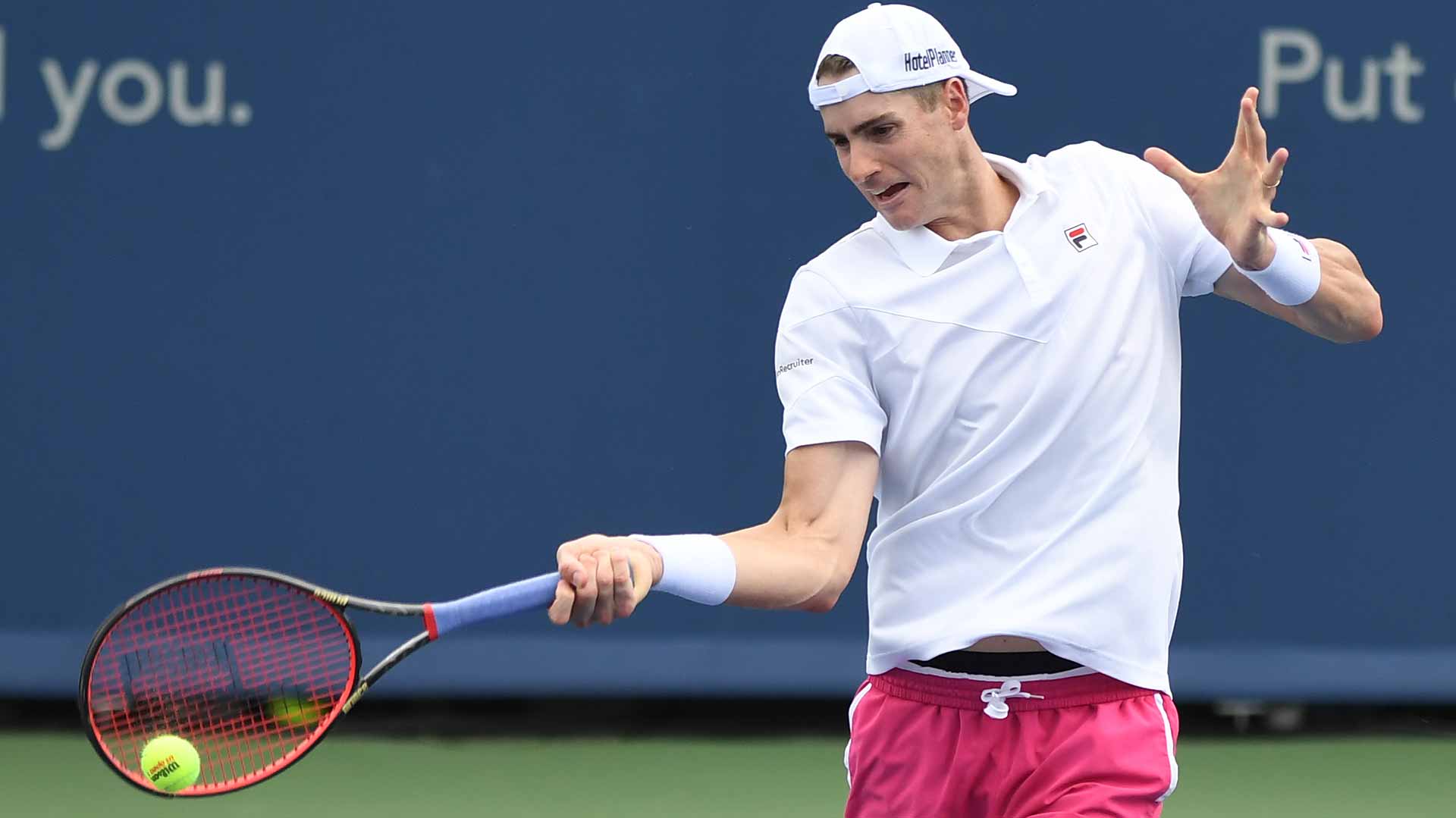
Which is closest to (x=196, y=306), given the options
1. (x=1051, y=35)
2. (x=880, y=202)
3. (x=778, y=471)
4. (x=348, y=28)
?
(x=348, y=28)

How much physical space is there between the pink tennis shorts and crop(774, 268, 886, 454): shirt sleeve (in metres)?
0.35

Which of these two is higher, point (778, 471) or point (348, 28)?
point (348, 28)

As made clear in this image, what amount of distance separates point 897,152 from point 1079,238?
10.4 inches

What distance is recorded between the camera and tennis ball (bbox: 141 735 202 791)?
272 centimetres

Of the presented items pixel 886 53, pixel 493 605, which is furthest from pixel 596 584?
pixel 886 53

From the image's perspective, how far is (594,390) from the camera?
16.9ft

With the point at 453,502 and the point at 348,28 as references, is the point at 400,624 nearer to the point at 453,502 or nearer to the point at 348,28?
the point at 453,502

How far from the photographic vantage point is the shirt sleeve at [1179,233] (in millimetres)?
2654

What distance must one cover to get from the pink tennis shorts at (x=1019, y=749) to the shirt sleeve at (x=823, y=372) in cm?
35

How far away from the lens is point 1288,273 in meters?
2.59

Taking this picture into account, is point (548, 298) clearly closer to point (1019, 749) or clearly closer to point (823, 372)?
point (823, 372)

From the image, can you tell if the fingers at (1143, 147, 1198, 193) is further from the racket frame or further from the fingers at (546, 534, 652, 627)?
the racket frame

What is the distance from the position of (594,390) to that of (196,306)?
1035mm

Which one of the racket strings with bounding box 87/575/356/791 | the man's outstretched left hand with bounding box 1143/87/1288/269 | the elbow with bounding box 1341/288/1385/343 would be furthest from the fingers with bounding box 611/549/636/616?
the elbow with bounding box 1341/288/1385/343
